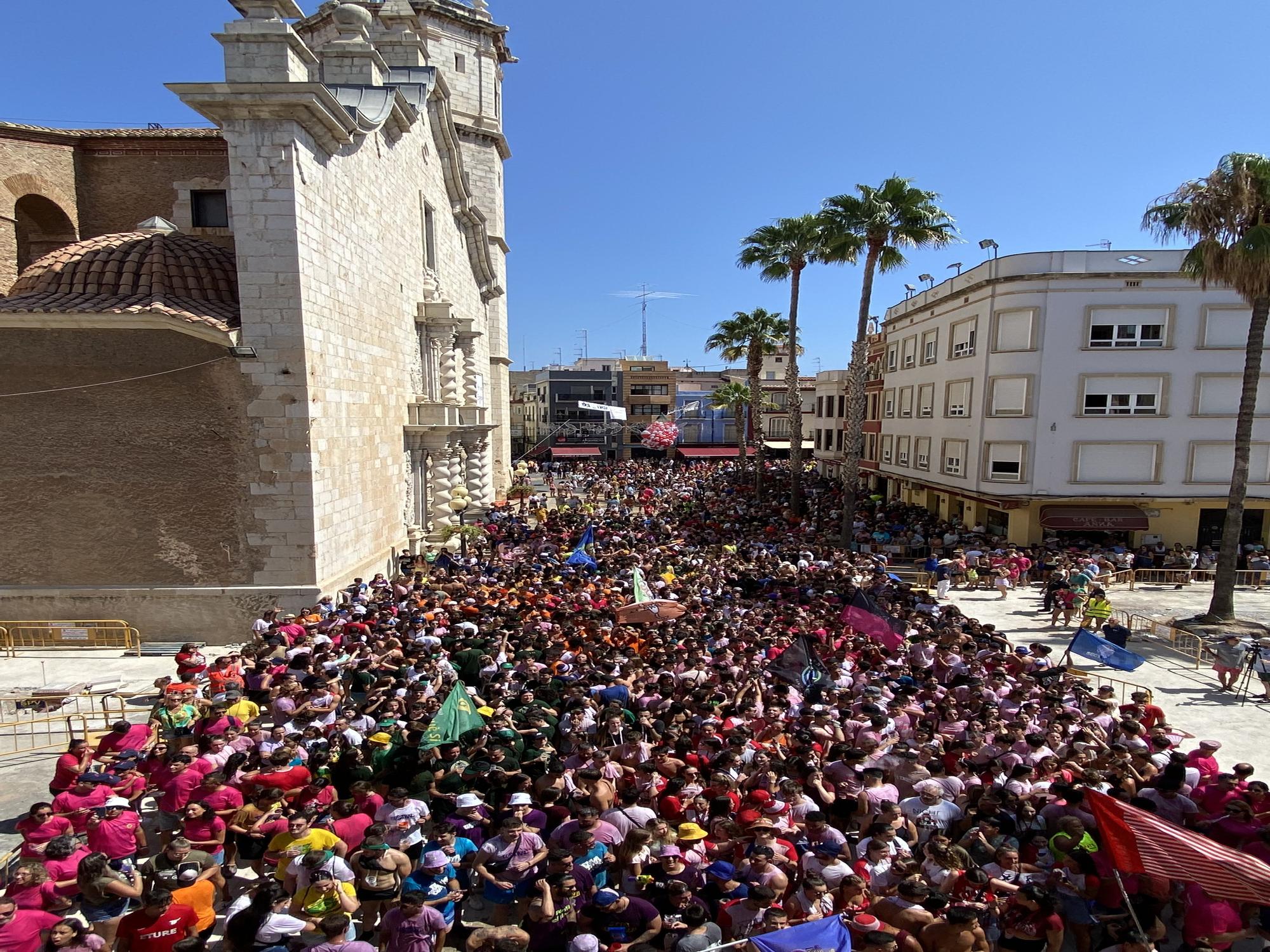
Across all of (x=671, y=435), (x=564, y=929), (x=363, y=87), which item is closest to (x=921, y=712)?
(x=564, y=929)

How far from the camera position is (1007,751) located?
7086 mm

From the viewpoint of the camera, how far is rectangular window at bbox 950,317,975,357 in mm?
26641

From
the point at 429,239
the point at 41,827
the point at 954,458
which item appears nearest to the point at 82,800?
the point at 41,827

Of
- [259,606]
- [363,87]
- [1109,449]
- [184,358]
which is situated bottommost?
[259,606]

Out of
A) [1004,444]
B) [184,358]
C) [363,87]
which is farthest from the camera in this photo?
[1004,444]

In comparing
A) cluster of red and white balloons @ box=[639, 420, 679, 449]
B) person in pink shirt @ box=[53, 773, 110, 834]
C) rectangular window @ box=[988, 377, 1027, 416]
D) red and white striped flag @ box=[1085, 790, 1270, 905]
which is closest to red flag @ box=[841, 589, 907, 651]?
red and white striped flag @ box=[1085, 790, 1270, 905]

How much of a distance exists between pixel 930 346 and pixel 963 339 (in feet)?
11.8

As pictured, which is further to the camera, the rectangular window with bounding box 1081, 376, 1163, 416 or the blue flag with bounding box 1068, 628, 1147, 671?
the rectangular window with bounding box 1081, 376, 1163, 416

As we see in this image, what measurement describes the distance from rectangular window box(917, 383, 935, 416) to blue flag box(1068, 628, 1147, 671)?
781 inches

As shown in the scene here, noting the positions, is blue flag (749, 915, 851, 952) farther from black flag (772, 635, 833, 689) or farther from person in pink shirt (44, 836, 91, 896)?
black flag (772, 635, 833, 689)

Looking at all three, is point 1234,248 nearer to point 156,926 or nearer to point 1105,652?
point 1105,652

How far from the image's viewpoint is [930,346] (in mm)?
31078

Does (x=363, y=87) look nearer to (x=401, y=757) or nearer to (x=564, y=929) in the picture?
(x=401, y=757)

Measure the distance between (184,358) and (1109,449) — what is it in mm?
27455
